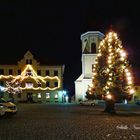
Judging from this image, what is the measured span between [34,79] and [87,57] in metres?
14.2

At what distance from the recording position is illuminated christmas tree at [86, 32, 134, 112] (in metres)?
49.5

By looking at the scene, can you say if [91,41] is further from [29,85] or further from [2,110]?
[2,110]

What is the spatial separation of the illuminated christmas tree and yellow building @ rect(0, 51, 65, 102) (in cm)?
6029

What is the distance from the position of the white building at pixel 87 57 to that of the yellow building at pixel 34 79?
4.68 meters

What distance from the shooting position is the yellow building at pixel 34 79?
11250 cm

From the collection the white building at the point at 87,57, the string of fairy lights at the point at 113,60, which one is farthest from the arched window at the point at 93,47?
the string of fairy lights at the point at 113,60

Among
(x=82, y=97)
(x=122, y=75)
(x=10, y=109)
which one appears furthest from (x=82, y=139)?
(x=82, y=97)

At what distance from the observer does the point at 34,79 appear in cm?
11431

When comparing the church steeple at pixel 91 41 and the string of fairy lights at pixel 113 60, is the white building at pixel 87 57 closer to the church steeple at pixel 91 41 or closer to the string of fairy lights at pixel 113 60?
the church steeple at pixel 91 41

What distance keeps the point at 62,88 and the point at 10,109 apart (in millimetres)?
81149

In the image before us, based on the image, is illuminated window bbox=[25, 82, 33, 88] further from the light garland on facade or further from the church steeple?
the church steeple

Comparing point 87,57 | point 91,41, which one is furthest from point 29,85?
point 91,41

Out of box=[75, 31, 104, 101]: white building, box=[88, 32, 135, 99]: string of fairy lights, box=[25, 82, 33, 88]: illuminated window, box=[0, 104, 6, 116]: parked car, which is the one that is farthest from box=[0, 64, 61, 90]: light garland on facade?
box=[0, 104, 6, 116]: parked car

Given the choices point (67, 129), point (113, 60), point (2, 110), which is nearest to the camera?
point (67, 129)
